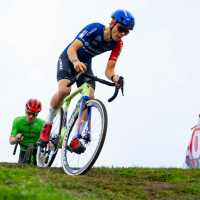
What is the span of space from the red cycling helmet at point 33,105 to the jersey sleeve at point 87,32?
12.4 ft

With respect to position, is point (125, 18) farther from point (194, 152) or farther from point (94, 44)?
point (194, 152)

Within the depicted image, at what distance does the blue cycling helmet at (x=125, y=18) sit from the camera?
554cm

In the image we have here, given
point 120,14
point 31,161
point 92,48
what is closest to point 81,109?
point 92,48

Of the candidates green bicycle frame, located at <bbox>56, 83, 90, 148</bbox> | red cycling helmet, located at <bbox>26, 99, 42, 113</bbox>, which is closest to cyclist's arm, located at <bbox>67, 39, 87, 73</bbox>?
green bicycle frame, located at <bbox>56, 83, 90, 148</bbox>

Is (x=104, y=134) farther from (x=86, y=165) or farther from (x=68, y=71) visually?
(x=68, y=71)

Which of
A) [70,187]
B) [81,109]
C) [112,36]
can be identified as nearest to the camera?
[70,187]

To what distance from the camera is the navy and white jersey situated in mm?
5805

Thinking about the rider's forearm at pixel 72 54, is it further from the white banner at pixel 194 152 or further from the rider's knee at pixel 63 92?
the white banner at pixel 194 152

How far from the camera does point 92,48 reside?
6.23 m

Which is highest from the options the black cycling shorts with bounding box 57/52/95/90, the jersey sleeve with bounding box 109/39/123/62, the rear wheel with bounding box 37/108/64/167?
the jersey sleeve with bounding box 109/39/123/62

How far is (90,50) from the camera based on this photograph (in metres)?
6.28

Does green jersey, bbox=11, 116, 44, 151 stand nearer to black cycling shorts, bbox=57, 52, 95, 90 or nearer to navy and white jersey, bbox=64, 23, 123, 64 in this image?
black cycling shorts, bbox=57, 52, 95, 90

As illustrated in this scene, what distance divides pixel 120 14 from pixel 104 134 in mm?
2479

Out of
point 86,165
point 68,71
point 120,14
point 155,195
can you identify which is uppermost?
point 120,14
